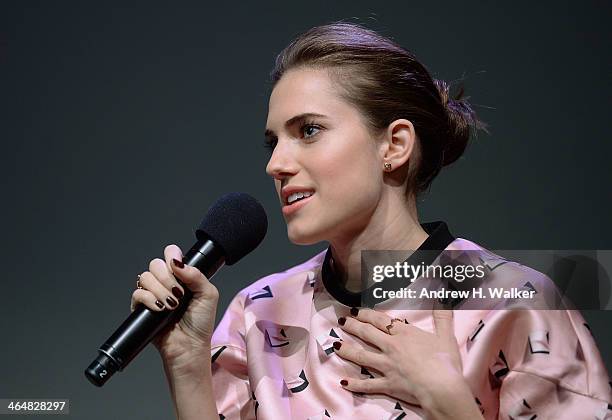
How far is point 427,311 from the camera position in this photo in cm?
100

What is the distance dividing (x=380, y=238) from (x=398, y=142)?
13 centimetres

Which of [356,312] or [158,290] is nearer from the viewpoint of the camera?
[158,290]

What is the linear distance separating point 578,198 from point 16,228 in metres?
1.07

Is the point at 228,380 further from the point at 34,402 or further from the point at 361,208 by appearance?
the point at 34,402

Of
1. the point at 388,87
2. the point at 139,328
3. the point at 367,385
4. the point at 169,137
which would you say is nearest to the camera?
the point at 139,328

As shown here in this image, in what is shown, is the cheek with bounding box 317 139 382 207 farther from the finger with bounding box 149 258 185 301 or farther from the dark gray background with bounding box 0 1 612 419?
the dark gray background with bounding box 0 1 612 419

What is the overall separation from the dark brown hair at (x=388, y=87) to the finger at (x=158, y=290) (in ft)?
1.14

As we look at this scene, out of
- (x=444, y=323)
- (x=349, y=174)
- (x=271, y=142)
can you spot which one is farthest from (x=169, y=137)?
(x=444, y=323)

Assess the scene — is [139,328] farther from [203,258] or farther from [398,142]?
[398,142]

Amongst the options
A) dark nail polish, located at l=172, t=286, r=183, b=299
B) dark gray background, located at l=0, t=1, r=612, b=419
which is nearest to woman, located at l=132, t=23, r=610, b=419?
dark nail polish, located at l=172, t=286, r=183, b=299

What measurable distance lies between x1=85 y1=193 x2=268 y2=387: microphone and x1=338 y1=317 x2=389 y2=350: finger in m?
0.16

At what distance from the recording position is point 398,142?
3.43 ft

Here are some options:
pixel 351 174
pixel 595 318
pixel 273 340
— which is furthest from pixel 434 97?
pixel 595 318

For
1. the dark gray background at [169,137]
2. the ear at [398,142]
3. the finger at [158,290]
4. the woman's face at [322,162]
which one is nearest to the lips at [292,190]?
the woman's face at [322,162]
